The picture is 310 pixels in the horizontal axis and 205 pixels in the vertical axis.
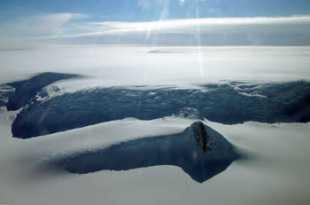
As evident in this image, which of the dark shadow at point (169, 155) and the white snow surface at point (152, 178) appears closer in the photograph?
the white snow surface at point (152, 178)

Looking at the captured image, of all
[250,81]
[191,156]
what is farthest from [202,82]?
[191,156]

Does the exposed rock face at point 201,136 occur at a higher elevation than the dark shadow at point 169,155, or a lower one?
higher

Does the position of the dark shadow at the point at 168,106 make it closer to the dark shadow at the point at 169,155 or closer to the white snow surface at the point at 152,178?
the white snow surface at the point at 152,178

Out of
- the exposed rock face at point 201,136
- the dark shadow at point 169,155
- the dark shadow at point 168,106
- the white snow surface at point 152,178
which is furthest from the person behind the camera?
the dark shadow at point 168,106

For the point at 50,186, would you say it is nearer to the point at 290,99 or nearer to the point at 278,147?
the point at 278,147

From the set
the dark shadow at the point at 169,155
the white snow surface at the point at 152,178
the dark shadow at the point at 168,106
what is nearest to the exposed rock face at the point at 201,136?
the dark shadow at the point at 169,155

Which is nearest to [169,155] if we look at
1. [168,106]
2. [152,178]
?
[152,178]

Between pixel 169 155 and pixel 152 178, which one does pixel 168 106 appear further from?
pixel 152 178

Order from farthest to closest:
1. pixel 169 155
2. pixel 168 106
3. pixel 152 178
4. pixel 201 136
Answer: pixel 168 106 → pixel 201 136 → pixel 169 155 → pixel 152 178

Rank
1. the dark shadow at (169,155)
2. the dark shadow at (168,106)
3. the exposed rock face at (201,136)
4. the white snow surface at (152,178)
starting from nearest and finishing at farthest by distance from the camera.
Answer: the white snow surface at (152,178), the dark shadow at (169,155), the exposed rock face at (201,136), the dark shadow at (168,106)
